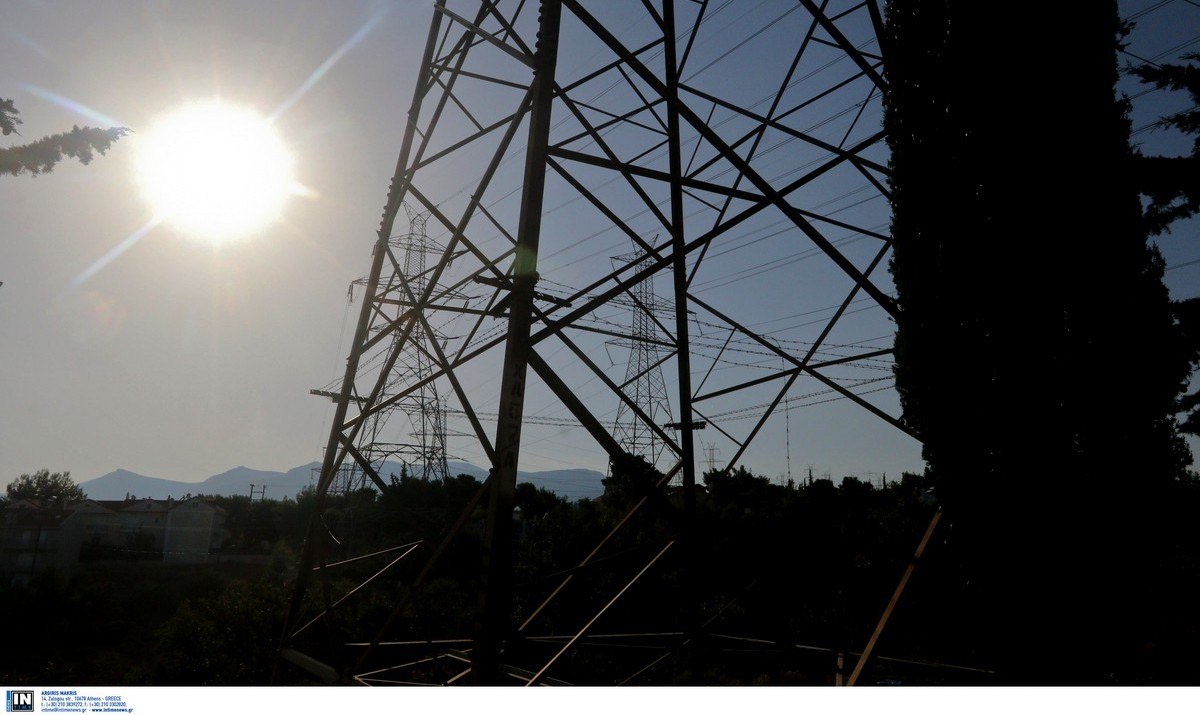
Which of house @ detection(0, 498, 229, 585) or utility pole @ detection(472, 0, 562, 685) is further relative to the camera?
house @ detection(0, 498, 229, 585)

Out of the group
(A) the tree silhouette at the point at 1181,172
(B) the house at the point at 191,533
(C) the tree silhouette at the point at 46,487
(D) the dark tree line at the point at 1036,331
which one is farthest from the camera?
(C) the tree silhouette at the point at 46,487

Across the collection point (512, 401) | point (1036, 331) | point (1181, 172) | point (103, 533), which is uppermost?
point (1181, 172)

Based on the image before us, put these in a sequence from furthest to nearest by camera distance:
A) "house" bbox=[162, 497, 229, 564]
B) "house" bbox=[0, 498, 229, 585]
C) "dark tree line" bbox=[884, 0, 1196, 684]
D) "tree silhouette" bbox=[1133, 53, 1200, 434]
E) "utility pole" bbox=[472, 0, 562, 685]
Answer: "house" bbox=[162, 497, 229, 564] → "house" bbox=[0, 498, 229, 585] → "tree silhouette" bbox=[1133, 53, 1200, 434] → "dark tree line" bbox=[884, 0, 1196, 684] → "utility pole" bbox=[472, 0, 562, 685]

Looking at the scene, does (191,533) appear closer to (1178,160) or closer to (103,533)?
(103,533)

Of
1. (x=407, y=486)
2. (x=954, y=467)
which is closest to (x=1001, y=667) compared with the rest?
(x=954, y=467)

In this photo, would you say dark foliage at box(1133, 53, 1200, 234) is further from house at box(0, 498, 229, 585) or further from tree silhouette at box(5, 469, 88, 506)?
tree silhouette at box(5, 469, 88, 506)

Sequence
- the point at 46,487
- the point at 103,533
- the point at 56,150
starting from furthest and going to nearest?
1. the point at 46,487
2. the point at 103,533
3. the point at 56,150

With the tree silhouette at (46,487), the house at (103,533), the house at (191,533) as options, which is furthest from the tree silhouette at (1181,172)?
the tree silhouette at (46,487)

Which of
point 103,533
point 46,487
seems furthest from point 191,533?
point 46,487

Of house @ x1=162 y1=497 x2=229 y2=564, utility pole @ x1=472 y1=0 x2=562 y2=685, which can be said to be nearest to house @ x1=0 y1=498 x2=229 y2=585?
house @ x1=162 y1=497 x2=229 y2=564

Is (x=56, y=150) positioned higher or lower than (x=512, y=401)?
higher

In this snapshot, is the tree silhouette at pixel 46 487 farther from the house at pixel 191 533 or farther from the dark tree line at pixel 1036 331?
the dark tree line at pixel 1036 331

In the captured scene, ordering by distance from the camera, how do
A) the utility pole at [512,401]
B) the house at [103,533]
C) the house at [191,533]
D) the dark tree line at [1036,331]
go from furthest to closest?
the house at [191,533], the house at [103,533], the dark tree line at [1036,331], the utility pole at [512,401]

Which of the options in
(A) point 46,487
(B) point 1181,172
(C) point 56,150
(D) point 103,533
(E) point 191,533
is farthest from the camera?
(A) point 46,487
